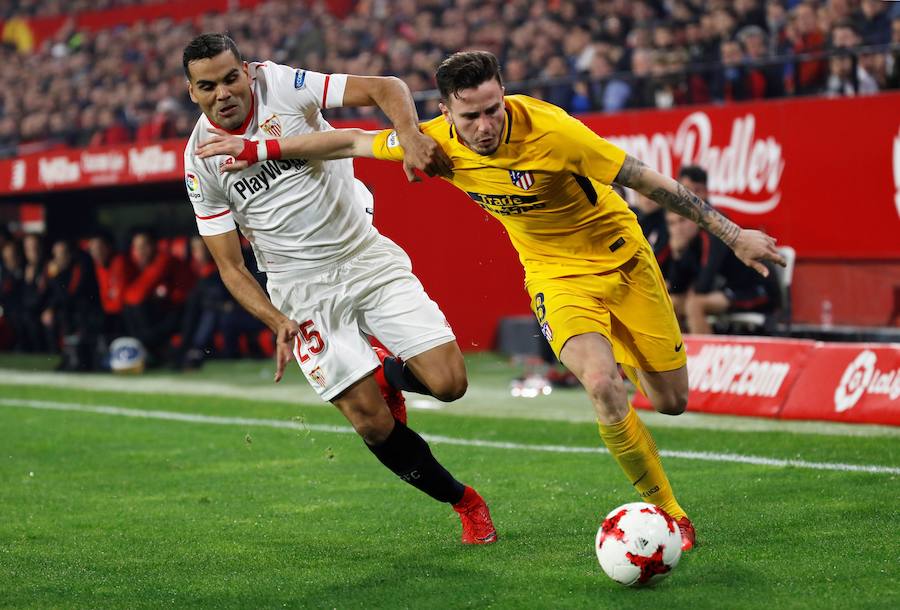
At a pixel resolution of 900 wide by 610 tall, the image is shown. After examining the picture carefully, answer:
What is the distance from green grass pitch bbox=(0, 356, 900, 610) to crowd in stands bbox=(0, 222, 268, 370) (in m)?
4.67

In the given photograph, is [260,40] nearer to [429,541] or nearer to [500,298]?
[500,298]

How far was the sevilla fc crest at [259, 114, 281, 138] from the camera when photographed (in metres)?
6.43

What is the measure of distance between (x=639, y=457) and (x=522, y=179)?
1337mm

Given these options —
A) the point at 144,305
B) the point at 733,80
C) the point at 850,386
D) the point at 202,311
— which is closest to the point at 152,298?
the point at 144,305

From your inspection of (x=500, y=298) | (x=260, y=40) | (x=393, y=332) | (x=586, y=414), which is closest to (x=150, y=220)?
(x=260, y=40)

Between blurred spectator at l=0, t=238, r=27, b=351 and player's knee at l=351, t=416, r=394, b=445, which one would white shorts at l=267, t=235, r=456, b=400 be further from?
blurred spectator at l=0, t=238, r=27, b=351

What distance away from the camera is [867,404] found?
976cm

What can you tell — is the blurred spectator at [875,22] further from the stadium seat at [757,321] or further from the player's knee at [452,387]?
the player's knee at [452,387]

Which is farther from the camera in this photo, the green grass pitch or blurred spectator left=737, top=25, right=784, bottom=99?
blurred spectator left=737, top=25, right=784, bottom=99

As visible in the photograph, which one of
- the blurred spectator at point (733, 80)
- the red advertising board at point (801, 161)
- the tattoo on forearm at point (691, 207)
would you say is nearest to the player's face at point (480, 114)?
the tattoo on forearm at point (691, 207)

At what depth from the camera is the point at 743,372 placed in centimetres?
1074

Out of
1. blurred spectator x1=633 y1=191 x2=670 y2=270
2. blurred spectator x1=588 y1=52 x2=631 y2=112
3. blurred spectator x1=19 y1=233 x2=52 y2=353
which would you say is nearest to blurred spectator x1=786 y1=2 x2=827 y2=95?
blurred spectator x1=588 y1=52 x2=631 y2=112

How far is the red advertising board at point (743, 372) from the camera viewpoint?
10.4 metres

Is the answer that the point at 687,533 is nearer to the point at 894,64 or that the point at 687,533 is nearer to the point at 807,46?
the point at 894,64
